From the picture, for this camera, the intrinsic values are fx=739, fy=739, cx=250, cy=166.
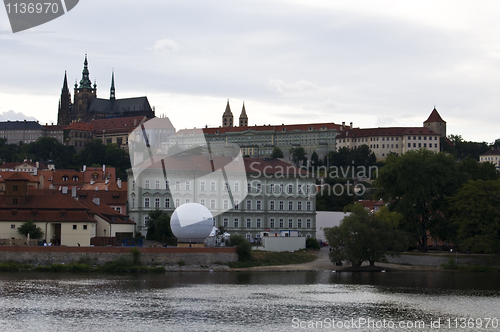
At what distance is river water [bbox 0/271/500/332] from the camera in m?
33.2

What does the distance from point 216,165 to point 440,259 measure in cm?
2288

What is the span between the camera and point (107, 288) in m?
43.5

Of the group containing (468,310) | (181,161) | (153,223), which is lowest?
(468,310)

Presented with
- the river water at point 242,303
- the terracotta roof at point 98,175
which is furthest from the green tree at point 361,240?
the terracotta roof at point 98,175

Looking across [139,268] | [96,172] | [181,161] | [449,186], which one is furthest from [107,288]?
[96,172]

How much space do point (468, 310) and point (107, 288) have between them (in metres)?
20.4

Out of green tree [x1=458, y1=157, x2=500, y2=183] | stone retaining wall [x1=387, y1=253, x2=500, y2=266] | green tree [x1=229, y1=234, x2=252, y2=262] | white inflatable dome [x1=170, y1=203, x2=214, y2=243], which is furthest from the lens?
green tree [x1=458, y1=157, x2=500, y2=183]

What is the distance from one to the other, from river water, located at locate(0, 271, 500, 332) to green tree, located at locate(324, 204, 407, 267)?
19.3ft

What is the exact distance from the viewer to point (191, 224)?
5853 cm

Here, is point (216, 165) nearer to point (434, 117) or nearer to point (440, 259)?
point (440, 259)

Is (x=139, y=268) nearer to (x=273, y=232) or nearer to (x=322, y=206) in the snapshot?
(x=273, y=232)

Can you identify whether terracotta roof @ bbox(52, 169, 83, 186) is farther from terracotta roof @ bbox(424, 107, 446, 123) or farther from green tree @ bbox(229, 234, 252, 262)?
terracotta roof @ bbox(424, 107, 446, 123)

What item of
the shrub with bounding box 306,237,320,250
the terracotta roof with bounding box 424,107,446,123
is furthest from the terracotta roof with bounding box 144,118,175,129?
the shrub with bounding box 306,237,320,250

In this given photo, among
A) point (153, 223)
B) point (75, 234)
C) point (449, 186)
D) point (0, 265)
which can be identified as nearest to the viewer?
point (0, 265)
